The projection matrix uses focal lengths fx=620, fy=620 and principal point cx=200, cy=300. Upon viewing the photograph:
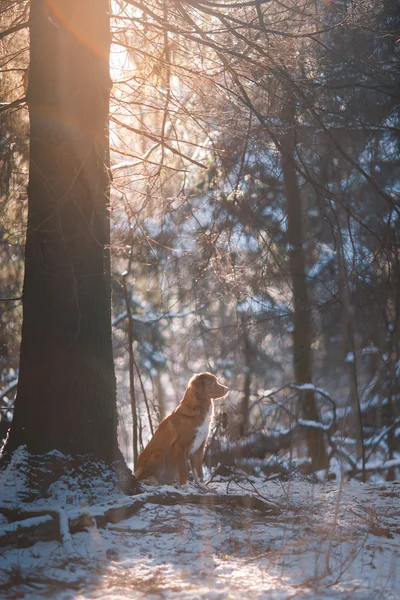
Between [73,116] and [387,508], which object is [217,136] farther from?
[387,508]

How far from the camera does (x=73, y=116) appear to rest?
19.3 feet

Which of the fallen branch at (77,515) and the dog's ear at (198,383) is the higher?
the dog's ear at (198,383)

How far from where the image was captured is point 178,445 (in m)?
7.21

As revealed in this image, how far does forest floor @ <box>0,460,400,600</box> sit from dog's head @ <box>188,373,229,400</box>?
222 cm

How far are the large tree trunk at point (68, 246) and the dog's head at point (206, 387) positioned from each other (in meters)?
2.08

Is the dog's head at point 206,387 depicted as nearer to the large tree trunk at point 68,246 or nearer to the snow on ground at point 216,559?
the large tree trunk at point 68,246

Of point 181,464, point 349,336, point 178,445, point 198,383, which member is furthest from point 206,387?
point 349,336

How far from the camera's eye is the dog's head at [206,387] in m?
7.73

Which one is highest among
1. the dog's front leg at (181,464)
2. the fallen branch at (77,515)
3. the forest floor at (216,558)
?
the dog's front leg at (181,464)

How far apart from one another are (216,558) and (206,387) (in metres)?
3.54

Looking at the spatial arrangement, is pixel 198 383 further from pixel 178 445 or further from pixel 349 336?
pixel 349 336

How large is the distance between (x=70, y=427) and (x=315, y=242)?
806 cm

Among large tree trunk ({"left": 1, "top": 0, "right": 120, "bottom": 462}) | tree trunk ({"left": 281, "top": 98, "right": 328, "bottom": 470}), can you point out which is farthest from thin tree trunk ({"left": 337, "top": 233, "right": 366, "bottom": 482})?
large tree trunk ({"left": 1, "top": 0, "right": 120, "bottom": 462})

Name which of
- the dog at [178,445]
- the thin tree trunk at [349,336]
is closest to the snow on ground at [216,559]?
the dog at [178,445]
